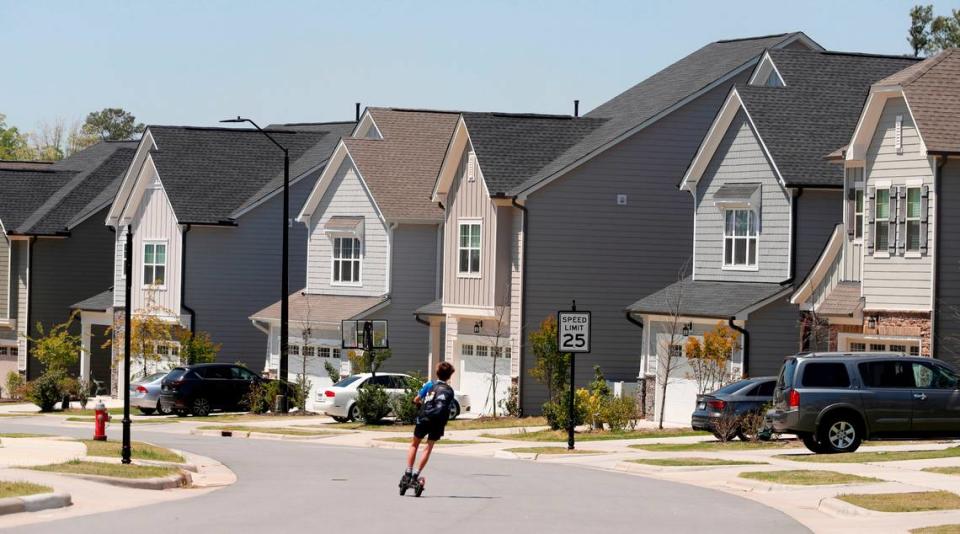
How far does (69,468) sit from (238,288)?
35.6 metres

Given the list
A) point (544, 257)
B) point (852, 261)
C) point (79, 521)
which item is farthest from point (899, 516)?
point (544, 257)

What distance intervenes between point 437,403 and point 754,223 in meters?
21.2

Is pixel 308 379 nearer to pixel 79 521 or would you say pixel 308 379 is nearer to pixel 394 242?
pixel 394 242

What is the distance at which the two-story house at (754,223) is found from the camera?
Answer: 4012 centimetres

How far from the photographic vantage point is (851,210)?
3731cm

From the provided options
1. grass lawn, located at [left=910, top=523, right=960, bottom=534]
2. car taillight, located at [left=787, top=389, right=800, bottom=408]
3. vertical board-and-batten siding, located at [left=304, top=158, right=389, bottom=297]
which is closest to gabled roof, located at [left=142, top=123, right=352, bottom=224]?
vertical board-and-batten siding, located at [left=304, top=158, right=389, bottom=297]

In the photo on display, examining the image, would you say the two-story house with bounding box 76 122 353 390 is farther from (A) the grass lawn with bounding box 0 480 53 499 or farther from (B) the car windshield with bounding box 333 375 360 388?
(A) the grass lawn with bounding box 0 480 53 499

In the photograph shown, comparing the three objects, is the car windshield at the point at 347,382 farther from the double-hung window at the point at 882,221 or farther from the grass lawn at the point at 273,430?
the double-hung window at the point at 882,221

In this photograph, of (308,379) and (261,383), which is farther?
(308,379)

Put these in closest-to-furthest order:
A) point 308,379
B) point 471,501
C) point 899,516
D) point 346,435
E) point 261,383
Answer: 1. point 899,516
2. point 471,501
3. point 346,435
4. point 261,383
5. point 308,379

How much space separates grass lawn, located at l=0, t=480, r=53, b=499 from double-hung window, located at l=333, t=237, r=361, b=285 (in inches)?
1330

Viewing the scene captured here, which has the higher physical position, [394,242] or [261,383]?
[394,242]

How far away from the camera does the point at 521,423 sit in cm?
4372

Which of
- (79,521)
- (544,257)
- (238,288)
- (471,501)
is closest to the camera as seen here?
(79,521)
